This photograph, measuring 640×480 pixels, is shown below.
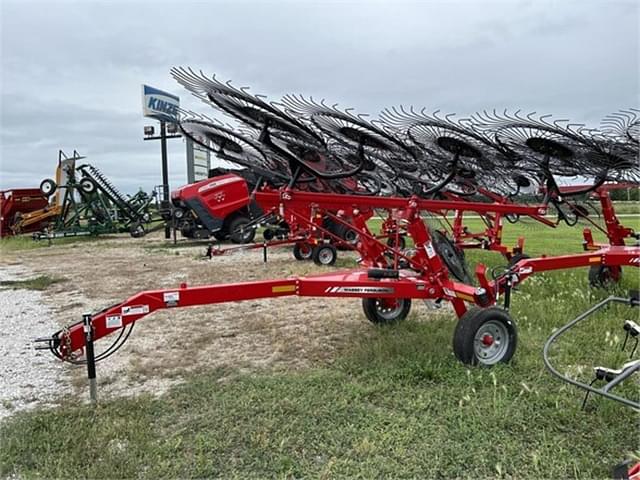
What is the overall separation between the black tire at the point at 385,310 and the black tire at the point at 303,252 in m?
6.38

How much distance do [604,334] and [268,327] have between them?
12.2 feet

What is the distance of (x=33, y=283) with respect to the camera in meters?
9.67

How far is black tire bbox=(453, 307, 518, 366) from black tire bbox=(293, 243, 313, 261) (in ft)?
26.2

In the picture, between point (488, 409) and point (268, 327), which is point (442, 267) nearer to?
point (488, 409)

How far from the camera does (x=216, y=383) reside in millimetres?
4277

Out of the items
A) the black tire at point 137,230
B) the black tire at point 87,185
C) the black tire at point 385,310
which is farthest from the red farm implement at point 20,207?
the black tire at point 385,310

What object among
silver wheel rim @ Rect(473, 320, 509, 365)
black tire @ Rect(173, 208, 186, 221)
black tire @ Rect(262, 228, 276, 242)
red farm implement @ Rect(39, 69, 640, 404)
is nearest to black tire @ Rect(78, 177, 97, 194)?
black tire @ Rect(173, 208, 186, 221)

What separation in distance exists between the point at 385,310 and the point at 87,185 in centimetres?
1693

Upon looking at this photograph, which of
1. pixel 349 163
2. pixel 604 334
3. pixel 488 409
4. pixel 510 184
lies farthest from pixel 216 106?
pixel 510 184

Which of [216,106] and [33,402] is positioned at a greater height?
[216,106]

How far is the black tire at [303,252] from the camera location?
12312 mm

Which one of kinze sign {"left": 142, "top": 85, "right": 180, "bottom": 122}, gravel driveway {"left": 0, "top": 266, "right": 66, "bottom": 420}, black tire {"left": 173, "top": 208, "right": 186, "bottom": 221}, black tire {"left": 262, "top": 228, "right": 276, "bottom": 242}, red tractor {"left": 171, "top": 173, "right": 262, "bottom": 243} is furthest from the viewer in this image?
kinze sign {"left": 142, "top": 85, "right": 180, "bottom": 122}

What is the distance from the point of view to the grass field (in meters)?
2.97

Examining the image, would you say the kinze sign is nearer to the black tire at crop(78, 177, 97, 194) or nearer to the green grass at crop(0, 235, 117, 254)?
the black tire at crop(78, 177, 97, 194)
